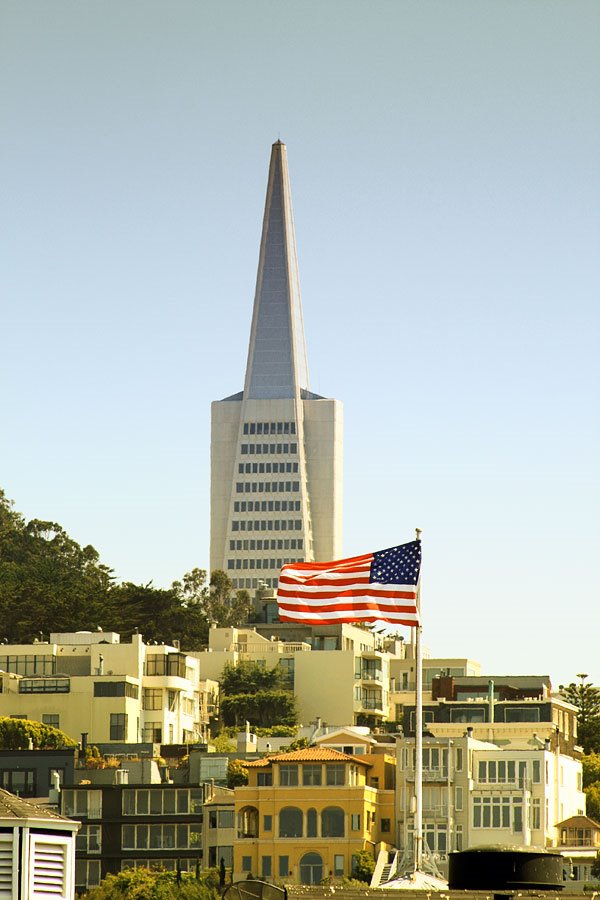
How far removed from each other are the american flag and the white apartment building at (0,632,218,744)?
231 feet

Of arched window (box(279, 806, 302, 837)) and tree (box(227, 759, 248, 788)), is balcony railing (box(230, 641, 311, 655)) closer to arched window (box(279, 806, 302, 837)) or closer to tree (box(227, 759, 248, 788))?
tree (box(227, 759, 248, 788))

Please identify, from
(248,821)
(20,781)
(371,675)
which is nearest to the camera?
(248,821)

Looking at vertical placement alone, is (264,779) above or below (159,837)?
above

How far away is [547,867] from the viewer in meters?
21.3

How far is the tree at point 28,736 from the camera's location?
125250 millimetres

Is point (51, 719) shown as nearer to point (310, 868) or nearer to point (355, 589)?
point (310, 868)

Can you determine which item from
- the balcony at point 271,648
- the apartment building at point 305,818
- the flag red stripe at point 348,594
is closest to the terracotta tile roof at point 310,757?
the apartment building at point 305,818

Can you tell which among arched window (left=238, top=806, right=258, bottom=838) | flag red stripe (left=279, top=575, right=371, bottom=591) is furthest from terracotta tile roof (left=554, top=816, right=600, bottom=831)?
flag red stripe (left=279, top=575, right=371, bottom=591)

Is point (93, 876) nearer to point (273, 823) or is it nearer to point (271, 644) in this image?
point (273, 823)

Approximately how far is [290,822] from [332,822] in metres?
2.10

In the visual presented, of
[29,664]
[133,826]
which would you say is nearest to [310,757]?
[133,826]

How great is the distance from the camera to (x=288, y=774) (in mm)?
106438

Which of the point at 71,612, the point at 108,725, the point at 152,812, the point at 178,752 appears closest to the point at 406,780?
the point at 152,812

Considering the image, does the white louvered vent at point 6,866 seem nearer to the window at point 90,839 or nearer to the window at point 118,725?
the window at point 90,839
